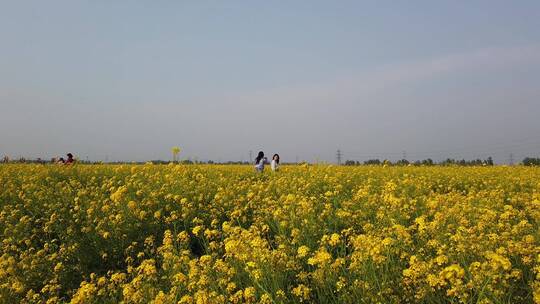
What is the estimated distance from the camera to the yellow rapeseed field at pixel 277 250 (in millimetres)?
3506

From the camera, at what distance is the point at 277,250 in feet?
14.6

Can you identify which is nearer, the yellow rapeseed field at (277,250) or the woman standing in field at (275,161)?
the yellow rapeseed field at (277,250)

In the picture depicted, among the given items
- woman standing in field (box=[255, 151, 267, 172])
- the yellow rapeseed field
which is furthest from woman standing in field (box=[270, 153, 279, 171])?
the yellow rapeseed field

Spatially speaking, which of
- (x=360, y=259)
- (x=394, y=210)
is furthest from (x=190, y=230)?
(x=360, y=259)

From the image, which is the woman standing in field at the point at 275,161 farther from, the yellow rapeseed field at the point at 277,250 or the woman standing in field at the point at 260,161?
the yellow rapeseed field at the point at 277,250

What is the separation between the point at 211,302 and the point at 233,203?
4322mm

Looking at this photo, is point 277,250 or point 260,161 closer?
point 277,250

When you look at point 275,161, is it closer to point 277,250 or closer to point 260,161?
point 260,161

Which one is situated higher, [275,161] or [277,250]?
[275,161]

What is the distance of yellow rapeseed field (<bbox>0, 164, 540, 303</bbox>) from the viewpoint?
3.51m

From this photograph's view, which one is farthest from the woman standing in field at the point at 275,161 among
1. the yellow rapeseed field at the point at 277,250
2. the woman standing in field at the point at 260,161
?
the yellow rapeseed field at the point at 277,250

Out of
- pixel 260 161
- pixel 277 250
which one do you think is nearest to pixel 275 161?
pixel 260 161

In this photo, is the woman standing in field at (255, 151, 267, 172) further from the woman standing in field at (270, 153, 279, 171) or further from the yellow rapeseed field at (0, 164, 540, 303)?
the yellow rapeseed field at (0, 164, 540, 303)

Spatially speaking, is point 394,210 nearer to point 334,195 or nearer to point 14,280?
point 334,195
